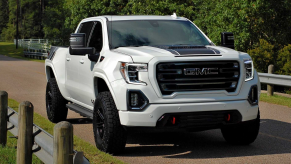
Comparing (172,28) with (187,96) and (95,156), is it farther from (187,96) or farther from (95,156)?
(95,156)

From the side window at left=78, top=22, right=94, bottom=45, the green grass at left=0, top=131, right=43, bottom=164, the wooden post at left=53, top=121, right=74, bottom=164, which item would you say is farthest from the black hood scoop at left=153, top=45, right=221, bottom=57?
the wooden post at left=53, top=121, right=74, bottom=164

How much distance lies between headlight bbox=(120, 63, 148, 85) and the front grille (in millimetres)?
210

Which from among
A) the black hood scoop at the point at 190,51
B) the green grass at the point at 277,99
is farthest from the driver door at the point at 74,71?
the green grass at the point at 277,99

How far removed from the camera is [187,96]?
7.10 meters

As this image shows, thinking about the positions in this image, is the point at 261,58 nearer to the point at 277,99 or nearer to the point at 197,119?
the point at 277,99

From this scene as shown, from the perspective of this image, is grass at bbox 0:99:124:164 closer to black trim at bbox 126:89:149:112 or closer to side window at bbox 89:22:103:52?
black trim at bbox 126:89:149:112

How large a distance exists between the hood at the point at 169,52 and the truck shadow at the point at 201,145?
1.42 m

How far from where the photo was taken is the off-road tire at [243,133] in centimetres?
793

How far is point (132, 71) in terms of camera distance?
705cm

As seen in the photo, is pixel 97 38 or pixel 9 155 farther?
pixel 97 38

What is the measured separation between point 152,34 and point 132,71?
5.18 ft

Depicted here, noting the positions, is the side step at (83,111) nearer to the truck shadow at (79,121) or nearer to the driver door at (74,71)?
the driver door at (74,71)

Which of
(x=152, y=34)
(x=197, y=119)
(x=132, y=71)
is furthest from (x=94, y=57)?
(x=197, y=119)

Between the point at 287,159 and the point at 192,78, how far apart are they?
1716 mm
